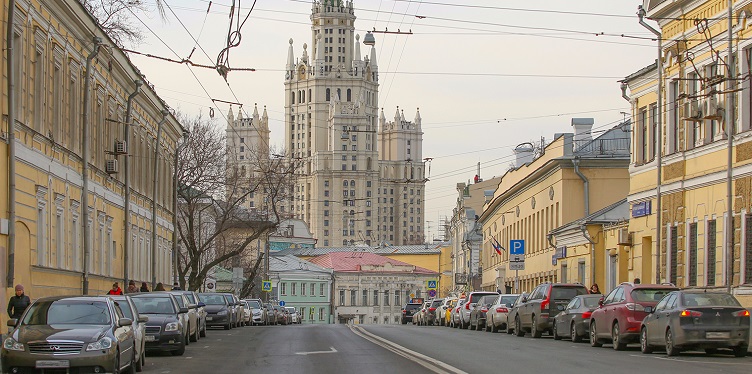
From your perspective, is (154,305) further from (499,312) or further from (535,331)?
(499,312)

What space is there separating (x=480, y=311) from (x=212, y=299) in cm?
1034

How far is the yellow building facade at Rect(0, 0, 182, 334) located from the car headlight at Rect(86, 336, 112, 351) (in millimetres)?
8840

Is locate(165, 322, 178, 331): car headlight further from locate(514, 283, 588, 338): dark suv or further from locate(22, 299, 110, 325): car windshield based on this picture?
locate(514, 283, 588, 338): dark suv

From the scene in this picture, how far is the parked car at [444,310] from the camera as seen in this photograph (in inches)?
2178

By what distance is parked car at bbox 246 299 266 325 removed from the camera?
60.0 metres

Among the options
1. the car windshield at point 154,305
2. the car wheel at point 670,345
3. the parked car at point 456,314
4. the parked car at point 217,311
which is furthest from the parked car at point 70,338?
the parked car at point 456,314

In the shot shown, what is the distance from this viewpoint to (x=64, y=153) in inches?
1329

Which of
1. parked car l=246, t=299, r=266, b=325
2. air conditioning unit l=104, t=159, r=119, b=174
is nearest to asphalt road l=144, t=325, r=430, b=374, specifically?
air conditioning unit l=104, t=159, r=119, b=174

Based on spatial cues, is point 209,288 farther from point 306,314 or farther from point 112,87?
point 306,314

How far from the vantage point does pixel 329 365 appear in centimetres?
2131

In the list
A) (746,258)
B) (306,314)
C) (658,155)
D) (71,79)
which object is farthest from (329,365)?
(306,314)

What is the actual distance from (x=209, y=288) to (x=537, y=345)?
3982 centimetres

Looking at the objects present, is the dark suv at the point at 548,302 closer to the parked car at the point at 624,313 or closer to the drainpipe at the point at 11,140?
the parked car at the point at 624,313

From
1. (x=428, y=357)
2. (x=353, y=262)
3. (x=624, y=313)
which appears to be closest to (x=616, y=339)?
(x=624, y=313)
